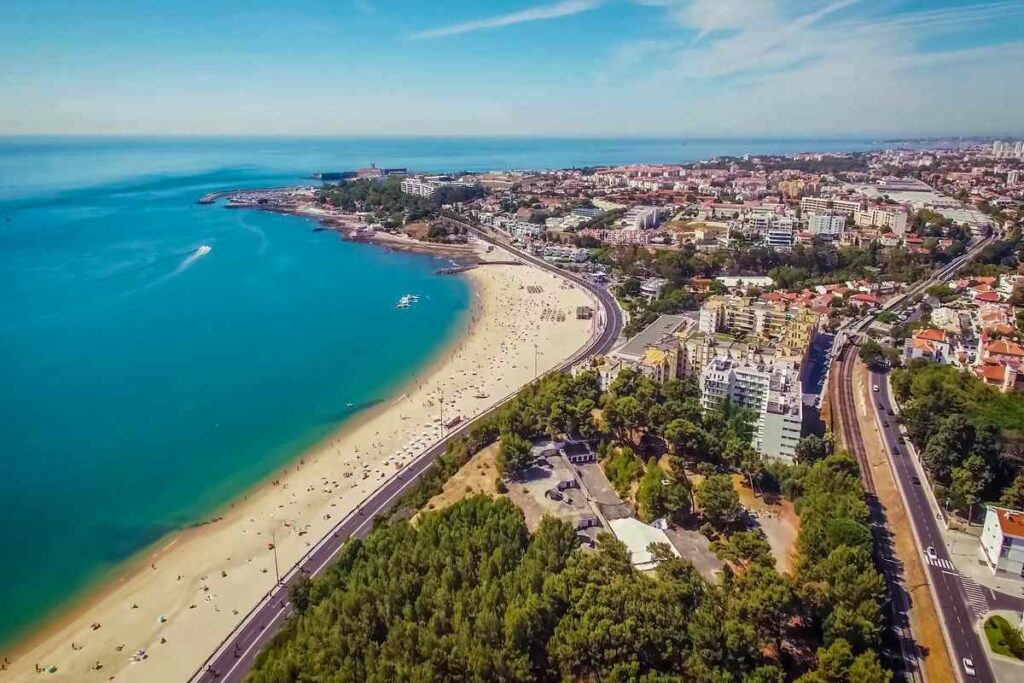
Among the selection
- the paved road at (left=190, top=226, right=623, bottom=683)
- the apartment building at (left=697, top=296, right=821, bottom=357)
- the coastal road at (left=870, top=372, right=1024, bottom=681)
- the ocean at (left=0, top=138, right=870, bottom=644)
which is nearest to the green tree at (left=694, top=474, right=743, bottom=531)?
the coastal road at (left=870, top=372, right=1024, bottom=681)

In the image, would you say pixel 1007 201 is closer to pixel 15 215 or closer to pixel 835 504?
pixel 835 504

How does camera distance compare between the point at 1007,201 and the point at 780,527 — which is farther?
the point at 1007,201

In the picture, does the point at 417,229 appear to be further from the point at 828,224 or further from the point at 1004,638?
the point at 1004,638

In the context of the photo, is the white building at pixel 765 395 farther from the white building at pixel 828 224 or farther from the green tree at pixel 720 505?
the white building at pixel 828 224

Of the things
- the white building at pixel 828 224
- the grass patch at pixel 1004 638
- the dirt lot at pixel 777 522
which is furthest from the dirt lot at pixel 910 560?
the white building at pixel 828 224

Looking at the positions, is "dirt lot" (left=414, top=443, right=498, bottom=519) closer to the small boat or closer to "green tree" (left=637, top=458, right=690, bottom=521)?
"green tree" (left=637, top=458, right=690, bottom=521)

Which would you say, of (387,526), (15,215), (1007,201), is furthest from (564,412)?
(15,215)

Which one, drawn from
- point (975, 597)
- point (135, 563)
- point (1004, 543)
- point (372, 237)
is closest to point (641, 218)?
point (372, 237)
